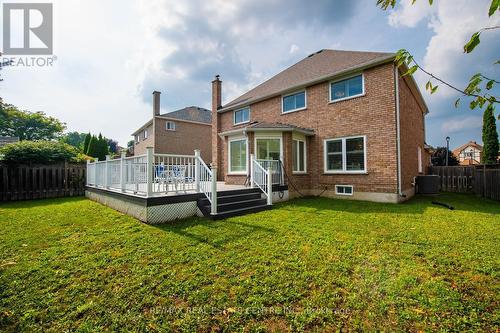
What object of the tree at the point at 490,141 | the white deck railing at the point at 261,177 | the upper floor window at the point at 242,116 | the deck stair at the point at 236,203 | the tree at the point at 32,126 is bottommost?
the deck stair at the point at 236,203

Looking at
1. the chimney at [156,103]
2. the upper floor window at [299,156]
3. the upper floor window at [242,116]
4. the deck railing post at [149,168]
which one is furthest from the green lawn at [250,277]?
the chimney at [156,103]

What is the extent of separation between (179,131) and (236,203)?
18795 millimetres

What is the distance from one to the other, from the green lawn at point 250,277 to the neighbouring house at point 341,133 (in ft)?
13.8

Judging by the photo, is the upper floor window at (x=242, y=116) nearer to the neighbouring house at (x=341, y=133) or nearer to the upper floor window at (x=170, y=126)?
the neighbouring house at (x=341, y=133)

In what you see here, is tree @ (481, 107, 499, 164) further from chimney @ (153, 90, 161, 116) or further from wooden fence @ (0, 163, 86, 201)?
wooden fence @ (0, 163, 86, 201)

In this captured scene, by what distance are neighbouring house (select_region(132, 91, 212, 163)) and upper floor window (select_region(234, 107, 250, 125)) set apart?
1080 centimetres

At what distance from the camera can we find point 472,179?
13281mm

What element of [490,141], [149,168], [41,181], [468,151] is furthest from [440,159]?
[468,151]

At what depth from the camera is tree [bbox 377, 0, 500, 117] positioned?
1.25 meters

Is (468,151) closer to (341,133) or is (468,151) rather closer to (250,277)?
(341,133)

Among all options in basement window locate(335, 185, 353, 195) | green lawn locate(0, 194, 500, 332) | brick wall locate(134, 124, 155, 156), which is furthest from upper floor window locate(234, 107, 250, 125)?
brick wall locate(134, 124, 155, 156)

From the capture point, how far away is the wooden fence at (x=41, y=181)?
10453 mm

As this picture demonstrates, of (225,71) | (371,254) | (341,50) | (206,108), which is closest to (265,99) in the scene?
(225,71)

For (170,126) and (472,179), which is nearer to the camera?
(472,179)
